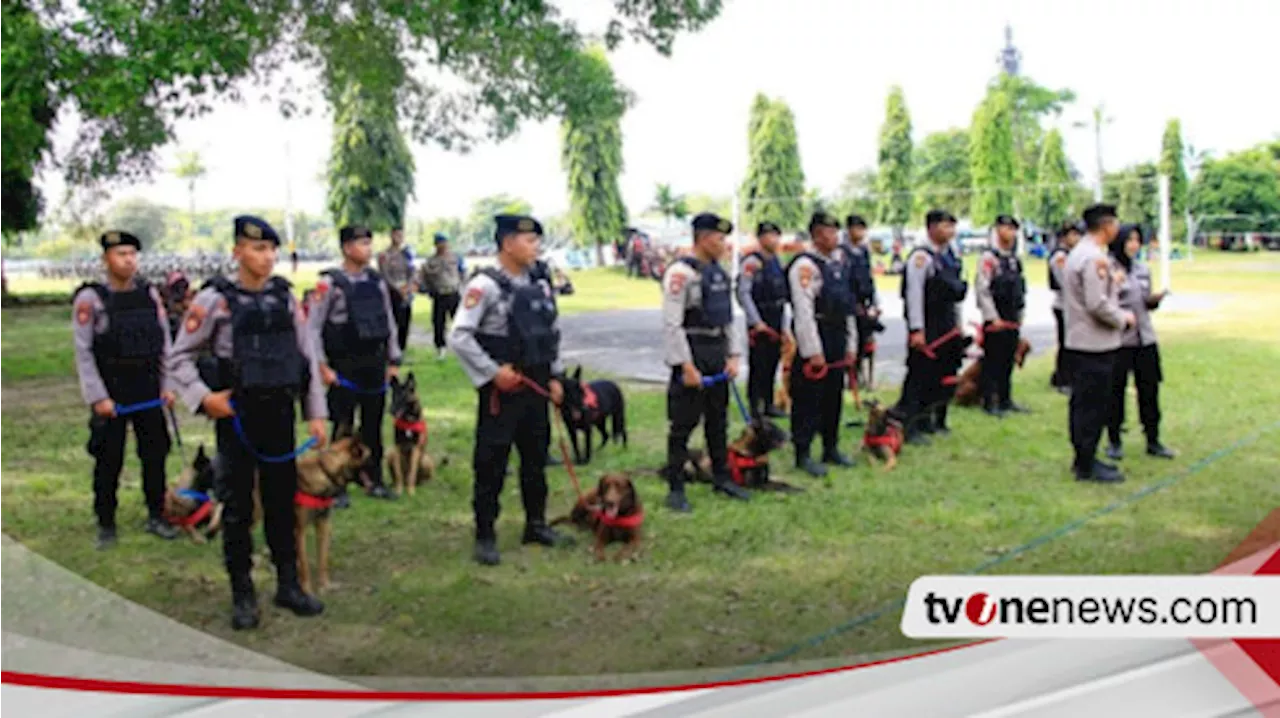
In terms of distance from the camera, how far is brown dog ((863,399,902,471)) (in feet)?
11.3

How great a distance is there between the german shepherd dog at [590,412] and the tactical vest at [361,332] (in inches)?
19.0

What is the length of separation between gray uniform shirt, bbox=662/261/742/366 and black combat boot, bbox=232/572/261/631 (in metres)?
1.15

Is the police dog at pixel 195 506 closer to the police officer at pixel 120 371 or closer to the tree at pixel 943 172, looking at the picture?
the police officer at pixel 120 371

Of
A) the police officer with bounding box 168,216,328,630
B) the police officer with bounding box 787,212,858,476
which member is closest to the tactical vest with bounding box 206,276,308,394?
the police officer with bounding box 168,216,328,630

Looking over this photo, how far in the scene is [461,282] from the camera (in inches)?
90.6

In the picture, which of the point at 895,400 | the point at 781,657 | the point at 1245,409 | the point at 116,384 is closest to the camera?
the point at 781,657

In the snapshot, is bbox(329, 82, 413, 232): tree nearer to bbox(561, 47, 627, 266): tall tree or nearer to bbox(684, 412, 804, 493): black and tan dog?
bbox(561, 47, 627, 266): tall tree

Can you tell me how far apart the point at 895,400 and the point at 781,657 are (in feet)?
7.06

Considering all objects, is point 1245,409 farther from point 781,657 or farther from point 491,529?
point 491,529

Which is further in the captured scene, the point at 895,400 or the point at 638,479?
the point at 895,400

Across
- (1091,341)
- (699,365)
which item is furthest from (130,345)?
(1091,341)

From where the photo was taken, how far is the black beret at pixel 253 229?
1855 millimetres

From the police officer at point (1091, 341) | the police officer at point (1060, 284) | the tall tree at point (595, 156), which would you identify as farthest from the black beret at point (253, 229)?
the police officer at point (1091, 341)

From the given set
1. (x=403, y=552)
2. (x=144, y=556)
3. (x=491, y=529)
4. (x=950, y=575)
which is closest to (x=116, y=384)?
(x=144, y=556)
